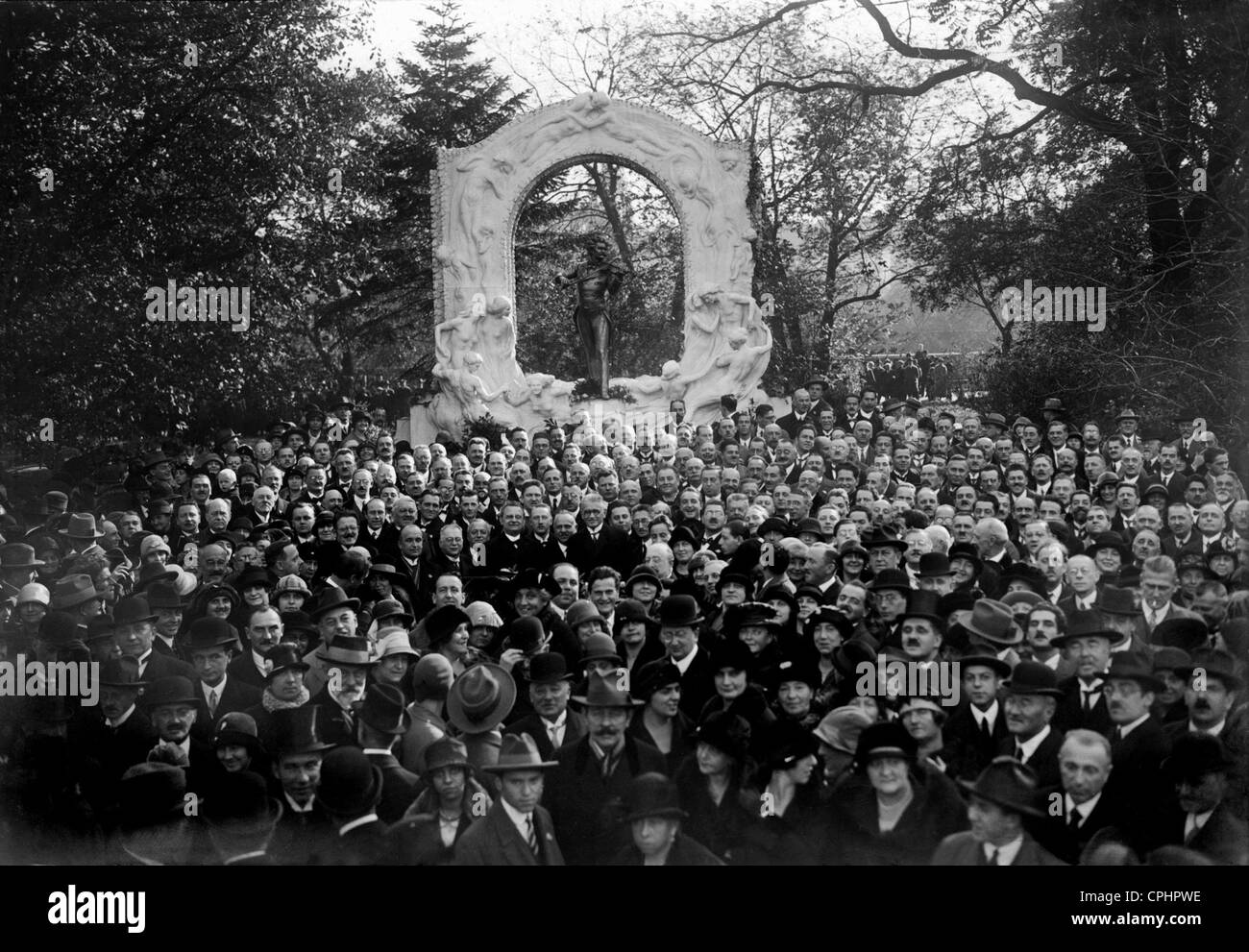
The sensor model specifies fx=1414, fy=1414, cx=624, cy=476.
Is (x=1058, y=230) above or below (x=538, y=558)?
above

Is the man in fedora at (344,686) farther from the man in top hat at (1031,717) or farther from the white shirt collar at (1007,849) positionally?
the man in top hat at (1031,717)

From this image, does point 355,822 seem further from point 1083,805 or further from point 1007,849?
point 1083,805

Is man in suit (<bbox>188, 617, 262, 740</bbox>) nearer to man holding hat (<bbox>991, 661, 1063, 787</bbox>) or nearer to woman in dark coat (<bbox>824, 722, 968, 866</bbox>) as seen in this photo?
woman in dark coat (<bbox>824, 722, 968, 866</bbox>)

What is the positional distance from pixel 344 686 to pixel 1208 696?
484cm

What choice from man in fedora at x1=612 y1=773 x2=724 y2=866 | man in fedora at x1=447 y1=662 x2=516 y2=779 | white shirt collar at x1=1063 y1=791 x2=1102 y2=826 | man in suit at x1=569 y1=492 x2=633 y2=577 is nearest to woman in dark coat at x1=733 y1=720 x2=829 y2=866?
man in fedora at x1=612 y1=773 x2=724 y2=866

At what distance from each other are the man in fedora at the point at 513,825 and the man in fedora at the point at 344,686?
4.13ft

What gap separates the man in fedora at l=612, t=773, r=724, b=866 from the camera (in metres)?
6.96

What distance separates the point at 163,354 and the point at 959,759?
12113 millimetres

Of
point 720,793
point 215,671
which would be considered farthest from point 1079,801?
point 215,671

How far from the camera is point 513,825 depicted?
23.3 feet

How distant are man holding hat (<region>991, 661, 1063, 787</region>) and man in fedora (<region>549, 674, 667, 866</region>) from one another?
6.18 feet
